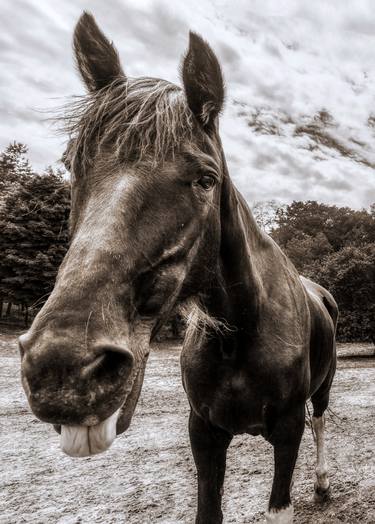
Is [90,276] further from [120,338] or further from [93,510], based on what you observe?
[93,510]

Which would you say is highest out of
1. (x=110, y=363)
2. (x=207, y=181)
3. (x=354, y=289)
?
(x=207, y=181)

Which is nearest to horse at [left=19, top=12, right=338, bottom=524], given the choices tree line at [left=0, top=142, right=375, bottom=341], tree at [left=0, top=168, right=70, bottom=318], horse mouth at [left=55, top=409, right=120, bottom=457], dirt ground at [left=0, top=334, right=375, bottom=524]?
horse mouth at [left=55, top=409, right=120, bottom=457]

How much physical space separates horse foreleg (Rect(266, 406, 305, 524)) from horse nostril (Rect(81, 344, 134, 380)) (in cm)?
158

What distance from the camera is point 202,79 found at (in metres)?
1.99

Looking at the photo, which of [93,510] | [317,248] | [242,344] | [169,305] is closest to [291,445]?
[242,344]

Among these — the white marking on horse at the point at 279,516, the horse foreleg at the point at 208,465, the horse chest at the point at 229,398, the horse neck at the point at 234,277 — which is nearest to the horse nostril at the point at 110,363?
the horse neck at the point at 234,277

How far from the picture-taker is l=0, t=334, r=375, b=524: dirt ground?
381 cm

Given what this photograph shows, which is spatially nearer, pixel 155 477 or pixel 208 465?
pixel 208 465

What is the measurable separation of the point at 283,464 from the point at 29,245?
72.9 ft

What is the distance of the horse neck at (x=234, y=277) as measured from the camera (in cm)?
227

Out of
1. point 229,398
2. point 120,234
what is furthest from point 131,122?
point 229,398

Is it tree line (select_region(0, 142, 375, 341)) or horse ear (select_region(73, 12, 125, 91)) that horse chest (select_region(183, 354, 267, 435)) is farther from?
tree line (select_region(0, 142, 375, 341))

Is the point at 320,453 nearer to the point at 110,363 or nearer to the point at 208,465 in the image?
the point at 208,465

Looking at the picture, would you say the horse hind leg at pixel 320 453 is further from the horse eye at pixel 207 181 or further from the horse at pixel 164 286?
the horse eye at pixel 207 181
